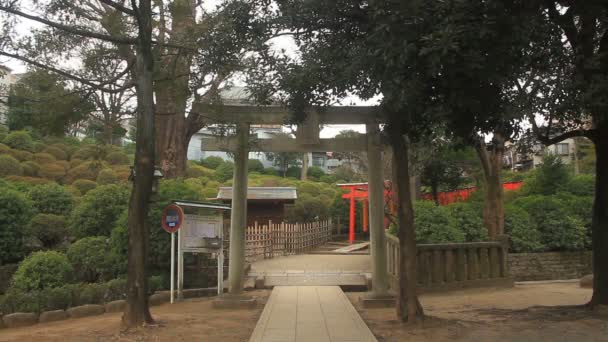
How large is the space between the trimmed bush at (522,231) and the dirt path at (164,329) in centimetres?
877

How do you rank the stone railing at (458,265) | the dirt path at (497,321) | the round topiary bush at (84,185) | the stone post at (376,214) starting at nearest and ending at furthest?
the dirt path at (497,321) < the stone post at (376,214) < the stone railing at (458,265) < the round topiary bush at (84,185)

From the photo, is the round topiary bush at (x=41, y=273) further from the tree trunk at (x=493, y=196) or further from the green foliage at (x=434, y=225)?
the tree trunk at (x=493, y=196)

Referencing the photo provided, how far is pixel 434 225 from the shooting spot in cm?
1350

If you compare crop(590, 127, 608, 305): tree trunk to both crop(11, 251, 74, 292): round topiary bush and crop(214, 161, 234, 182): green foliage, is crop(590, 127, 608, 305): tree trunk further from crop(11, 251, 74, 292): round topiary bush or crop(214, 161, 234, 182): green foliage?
crop(214, 161, 234, 182): green foliage

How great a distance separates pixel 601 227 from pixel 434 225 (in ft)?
16.9

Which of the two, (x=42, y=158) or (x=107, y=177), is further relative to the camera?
(x=42, y=158)

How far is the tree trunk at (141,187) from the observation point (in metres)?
7.52

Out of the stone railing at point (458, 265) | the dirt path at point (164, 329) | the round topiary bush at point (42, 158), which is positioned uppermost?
the round topiary bush at point (42, 158)

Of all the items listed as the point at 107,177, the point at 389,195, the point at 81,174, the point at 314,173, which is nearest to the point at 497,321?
the point at 389,195

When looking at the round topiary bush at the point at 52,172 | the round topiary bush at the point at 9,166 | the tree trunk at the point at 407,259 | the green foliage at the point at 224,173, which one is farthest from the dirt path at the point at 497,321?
the green foliage at the point at 224,173

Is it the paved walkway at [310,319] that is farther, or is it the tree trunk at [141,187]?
the tree trunk at [141,187]

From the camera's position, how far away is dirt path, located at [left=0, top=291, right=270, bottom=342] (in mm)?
7180

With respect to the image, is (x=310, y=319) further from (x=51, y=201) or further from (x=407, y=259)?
(x=51, y=201)

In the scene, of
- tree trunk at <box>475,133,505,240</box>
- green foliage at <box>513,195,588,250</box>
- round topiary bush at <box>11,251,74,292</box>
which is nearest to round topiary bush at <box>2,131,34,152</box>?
round topiary bush at <box>11,251,74,292</box>
